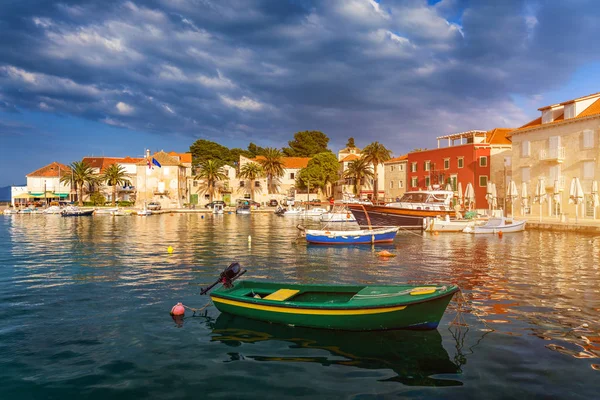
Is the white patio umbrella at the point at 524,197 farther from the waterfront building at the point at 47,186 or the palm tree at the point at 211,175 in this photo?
the waterfront building at the point at 47,186

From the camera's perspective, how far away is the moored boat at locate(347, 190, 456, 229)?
44.0 metres

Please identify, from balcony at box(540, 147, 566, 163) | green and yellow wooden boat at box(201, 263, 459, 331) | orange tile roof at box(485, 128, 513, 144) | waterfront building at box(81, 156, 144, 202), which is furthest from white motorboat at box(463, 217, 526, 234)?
waterfront building at box(81, 156, 144, 202)

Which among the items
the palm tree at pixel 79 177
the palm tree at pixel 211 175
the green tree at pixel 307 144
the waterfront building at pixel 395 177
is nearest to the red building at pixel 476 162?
the waterfront building at pixel 395 177

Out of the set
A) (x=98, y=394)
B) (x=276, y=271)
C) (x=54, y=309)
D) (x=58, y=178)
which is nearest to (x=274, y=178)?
(x=58, y=178)

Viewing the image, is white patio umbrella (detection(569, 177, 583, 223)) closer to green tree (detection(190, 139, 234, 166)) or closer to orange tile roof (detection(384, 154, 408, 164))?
orange tile roof (detection(384, 154, 408, 164))

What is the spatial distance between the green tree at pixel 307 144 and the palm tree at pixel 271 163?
25568 millimetres

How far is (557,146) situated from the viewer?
159ft

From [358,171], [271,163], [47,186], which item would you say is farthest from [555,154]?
[47,186]

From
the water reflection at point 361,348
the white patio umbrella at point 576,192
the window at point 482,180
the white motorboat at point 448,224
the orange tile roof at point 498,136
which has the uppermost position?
the orange tile roof at point 498,136

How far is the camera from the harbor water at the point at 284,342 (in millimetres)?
9125

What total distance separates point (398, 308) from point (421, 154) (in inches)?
2554

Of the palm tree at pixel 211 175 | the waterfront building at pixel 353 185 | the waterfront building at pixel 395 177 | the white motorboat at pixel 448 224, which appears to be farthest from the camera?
the palm tree at pixel 211 175

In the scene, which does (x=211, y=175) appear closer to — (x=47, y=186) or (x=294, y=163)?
(x=294, y=163)

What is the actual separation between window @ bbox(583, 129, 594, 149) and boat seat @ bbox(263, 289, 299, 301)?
4433 centimetres
